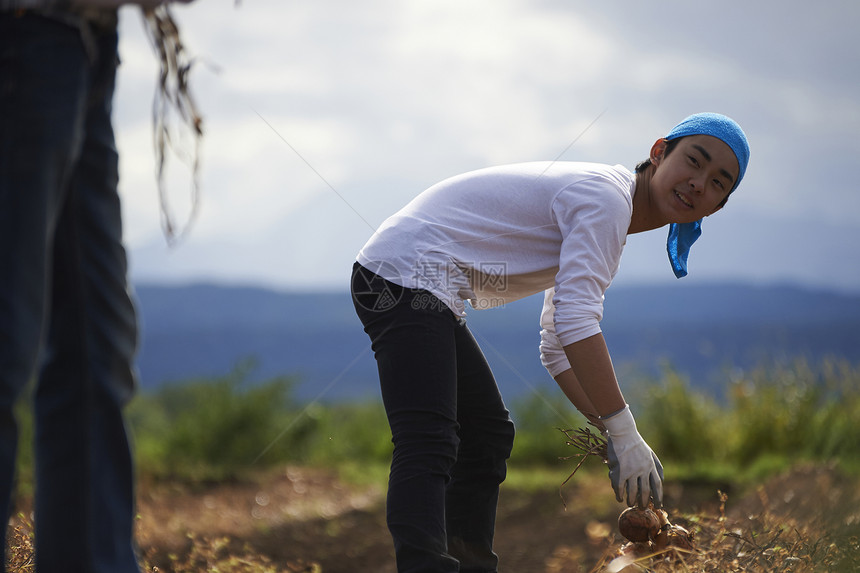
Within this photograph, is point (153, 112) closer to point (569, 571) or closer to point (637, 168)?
point (637, 168)

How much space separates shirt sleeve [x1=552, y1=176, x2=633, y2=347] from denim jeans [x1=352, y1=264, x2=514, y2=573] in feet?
0.98

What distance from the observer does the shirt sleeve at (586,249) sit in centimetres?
181

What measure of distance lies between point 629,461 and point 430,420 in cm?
57

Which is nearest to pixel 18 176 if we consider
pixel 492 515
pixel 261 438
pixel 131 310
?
pixel 131 310

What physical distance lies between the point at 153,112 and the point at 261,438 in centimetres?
533

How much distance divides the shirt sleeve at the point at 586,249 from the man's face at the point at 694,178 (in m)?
0.22

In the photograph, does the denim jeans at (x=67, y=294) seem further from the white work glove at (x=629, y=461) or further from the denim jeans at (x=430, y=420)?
the white work glove at (x=629, y=461)

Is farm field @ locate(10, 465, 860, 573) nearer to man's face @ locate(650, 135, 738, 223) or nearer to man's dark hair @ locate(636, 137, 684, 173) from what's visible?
man's face @ locate(650, 135, 738, 223)

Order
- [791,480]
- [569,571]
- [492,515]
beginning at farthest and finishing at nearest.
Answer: [791,480] < [569,571] < [492,515]

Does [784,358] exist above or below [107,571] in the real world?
below

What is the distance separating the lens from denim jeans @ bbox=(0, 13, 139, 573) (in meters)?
1.19

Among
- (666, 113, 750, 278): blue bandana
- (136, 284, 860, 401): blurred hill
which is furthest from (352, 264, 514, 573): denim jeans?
(136, 284, 860, 401): blurred hill

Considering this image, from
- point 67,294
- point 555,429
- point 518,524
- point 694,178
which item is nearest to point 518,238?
point 694,178

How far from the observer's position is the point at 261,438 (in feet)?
21.3
